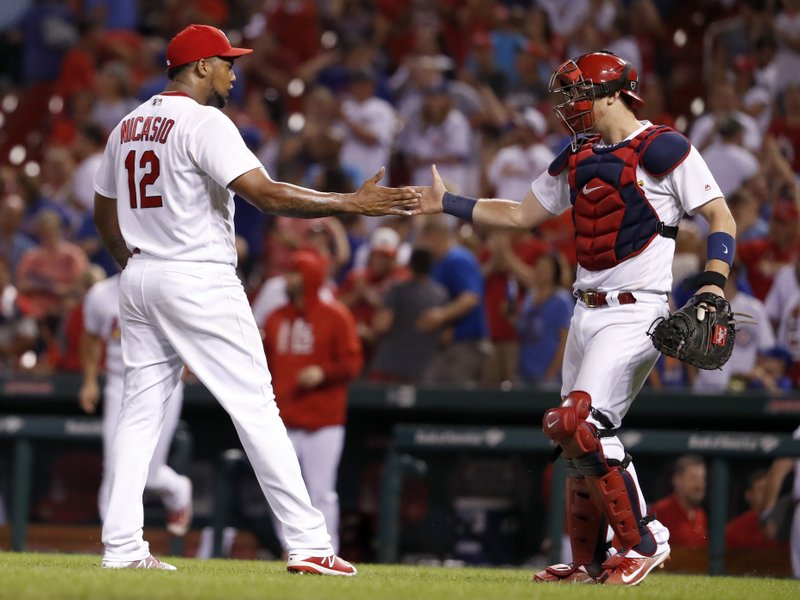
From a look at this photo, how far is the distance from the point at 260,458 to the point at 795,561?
4.04 metres

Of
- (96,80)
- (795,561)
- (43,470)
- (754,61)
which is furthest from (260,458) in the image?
(96,80)

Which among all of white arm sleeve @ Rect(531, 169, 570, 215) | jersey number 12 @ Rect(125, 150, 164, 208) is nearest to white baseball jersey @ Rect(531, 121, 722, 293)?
white arm sleeve @ Rect(531, 169, 570, 215)

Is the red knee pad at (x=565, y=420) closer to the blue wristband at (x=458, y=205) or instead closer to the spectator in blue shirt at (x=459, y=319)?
the blue wristband at (x=458, y=205)

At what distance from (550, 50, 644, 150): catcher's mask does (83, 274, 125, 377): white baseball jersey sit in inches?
176

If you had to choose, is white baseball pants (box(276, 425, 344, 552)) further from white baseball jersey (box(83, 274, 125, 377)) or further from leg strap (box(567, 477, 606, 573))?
leg strap (box(567, 477, 606, 573))

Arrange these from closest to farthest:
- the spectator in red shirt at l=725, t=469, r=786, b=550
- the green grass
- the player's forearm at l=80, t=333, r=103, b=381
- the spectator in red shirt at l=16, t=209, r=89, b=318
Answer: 1. the green grass
2. the spectator in red shirt at l=725, t=469, r=786, b=550
3. the player's forearm at l=80, t=333, r=103, b=381
4. the spectator in red shirt at l=16, t=209, r=89, b=318

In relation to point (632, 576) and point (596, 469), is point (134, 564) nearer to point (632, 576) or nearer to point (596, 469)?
point (596, 469)

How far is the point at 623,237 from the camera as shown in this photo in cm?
585

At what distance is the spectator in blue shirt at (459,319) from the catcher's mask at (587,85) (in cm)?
433

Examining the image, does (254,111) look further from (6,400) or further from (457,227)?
(6,400)

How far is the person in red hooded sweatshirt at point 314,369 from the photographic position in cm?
975

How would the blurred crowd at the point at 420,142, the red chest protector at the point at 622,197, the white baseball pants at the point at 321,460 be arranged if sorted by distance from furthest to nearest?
the blurred crowd at the point at 420,142 < the white baseball pants at the point at 321,460 < the red chest protector at the point at 622,197

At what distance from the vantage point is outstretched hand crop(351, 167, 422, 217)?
558 cm

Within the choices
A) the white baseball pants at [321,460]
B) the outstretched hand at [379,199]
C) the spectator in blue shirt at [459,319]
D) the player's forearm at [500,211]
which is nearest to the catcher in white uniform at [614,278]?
the player's forearm at [500,211]
